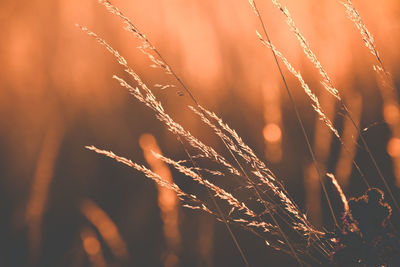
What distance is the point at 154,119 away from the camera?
2486mm

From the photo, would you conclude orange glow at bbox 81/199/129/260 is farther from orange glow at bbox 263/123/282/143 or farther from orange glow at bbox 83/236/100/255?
orange glow at bbox 263/123/282/143

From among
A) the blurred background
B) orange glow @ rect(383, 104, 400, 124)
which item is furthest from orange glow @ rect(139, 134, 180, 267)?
orange glow @ rect(383, 104, 400, 124)

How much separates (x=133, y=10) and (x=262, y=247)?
7.39ft

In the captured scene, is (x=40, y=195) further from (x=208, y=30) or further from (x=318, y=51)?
(x=318, y=51)

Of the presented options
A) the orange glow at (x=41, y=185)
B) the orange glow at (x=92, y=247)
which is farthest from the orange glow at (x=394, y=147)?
the orange glow at (x=41, y=185)

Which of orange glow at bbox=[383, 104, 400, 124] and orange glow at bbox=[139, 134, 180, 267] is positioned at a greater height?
orange glow at bbox=[383, 104, 400, 124]

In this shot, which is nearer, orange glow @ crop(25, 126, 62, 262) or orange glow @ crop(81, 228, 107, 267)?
orange glow @ crop(81, 228, 107, 267)

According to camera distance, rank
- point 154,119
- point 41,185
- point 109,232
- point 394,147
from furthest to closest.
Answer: point 154,119 → point 41,185 → point 394,147 → point 109,232

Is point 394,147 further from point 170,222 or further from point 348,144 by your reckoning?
point 170,222

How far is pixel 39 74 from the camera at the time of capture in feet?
9.19

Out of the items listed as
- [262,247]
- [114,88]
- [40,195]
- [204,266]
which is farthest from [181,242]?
[114,88]

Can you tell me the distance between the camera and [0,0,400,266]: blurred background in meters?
1.77

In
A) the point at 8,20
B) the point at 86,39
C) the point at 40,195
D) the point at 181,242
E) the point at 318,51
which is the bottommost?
the point at 181,242

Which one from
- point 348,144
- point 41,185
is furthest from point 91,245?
point 348,144
